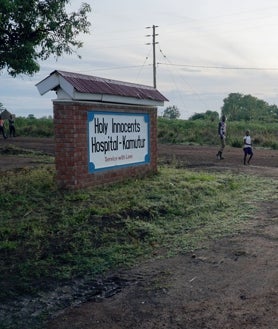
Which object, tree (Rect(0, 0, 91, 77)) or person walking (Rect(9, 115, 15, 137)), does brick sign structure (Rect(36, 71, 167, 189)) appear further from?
person walking (Rect(9, 115, 15, 137))

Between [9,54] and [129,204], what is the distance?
5.43m

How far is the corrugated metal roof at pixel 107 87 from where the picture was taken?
9.55 metres

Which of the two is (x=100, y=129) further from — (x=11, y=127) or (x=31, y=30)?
(x=11, y=127)

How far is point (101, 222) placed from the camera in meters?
7.92

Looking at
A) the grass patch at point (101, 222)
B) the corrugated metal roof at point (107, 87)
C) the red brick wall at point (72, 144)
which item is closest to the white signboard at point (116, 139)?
the red brick wall at point (72, 144)

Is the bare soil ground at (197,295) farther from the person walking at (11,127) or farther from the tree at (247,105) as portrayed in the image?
the tree at (247,105)

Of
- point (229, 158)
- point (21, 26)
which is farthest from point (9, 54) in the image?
point (229, 158)

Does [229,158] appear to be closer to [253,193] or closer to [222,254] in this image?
A: [253,193]

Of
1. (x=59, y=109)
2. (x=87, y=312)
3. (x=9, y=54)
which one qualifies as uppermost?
(x=9, y=54)

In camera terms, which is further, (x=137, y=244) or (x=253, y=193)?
(x=253, y=193)

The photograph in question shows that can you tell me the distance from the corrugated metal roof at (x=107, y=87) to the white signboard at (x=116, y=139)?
18.1 inches

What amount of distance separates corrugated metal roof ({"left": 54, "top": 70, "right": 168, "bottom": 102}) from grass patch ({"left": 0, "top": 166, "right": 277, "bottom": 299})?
1.96 m

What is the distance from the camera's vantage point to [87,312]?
5000 millimetres

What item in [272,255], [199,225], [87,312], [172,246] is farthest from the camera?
[199,225]
